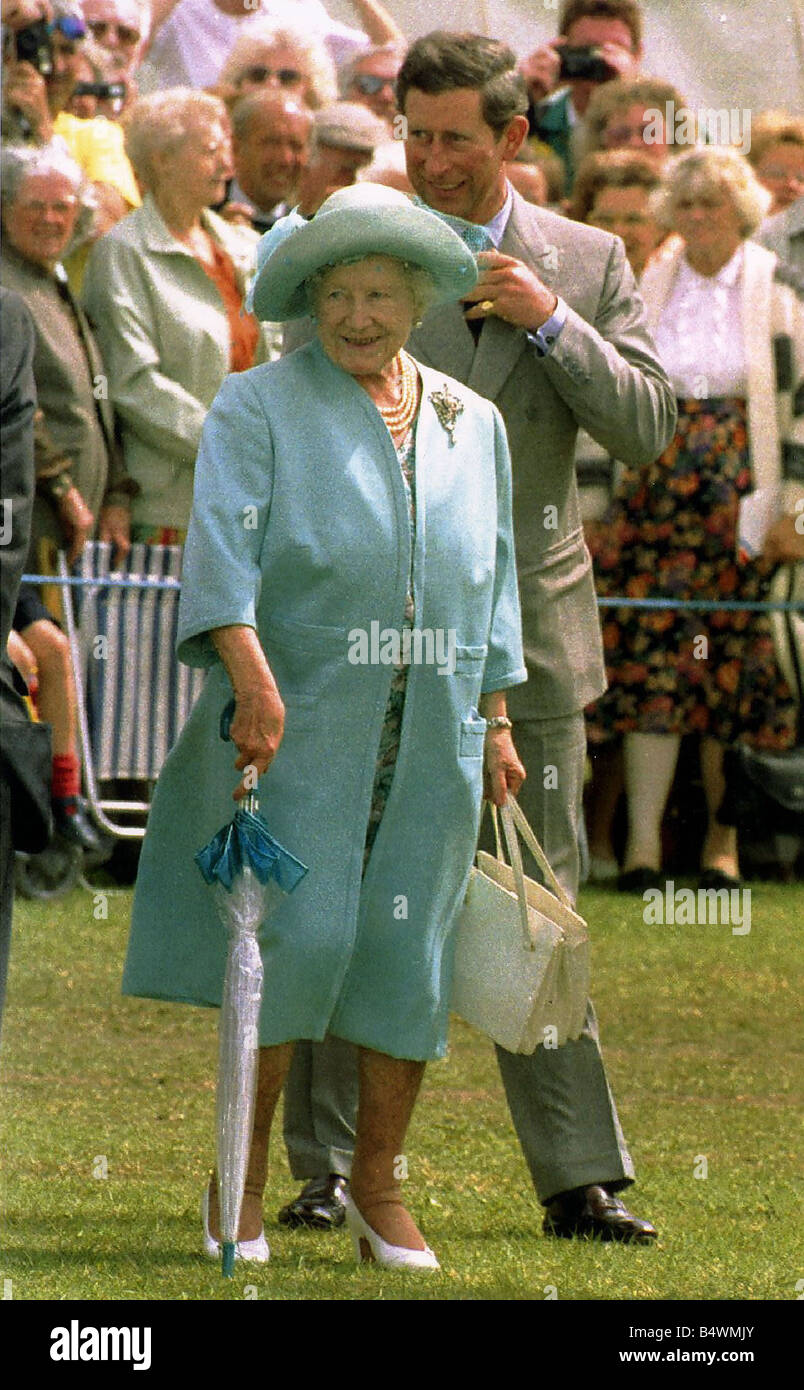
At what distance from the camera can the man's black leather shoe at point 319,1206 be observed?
5.12m

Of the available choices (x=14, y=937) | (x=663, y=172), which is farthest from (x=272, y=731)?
(x=663, y=172)

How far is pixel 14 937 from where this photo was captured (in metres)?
7.84

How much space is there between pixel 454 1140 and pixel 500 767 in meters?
1.47

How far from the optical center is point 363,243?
445cm

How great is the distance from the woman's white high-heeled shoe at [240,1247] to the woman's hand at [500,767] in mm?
859

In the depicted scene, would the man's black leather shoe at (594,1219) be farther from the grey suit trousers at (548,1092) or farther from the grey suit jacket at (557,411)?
the grey suit jacket at (557,411)

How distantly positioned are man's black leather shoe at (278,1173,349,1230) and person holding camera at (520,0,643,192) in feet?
19.3

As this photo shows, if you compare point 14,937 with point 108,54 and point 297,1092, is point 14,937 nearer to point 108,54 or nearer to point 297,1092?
point 297,1092

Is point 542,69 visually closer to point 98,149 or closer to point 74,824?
point 98,149

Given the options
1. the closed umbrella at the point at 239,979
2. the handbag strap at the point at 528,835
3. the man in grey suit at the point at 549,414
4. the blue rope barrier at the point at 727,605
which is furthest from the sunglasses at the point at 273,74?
the closed umbrella at the point at 239,979

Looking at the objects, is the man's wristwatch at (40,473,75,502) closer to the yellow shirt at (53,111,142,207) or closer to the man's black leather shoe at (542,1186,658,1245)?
the yellow shirt at (53,111,142,207)

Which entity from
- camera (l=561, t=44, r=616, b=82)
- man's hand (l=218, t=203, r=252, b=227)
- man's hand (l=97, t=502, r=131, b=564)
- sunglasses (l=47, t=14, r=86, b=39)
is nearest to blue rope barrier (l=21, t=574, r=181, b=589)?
man's hand (l=97, t=502, r=131, b=564)
